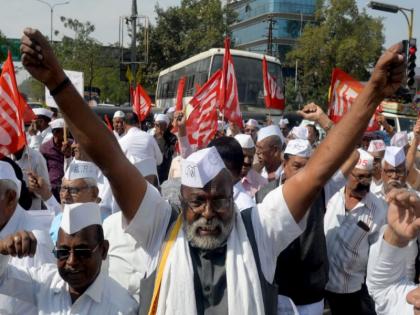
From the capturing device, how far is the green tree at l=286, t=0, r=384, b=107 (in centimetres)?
3734

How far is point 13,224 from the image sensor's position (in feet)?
11.2

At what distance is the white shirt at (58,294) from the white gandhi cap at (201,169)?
25.4 inches

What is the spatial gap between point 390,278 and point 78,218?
142 centimetres

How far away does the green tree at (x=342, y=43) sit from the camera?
37.3 meters

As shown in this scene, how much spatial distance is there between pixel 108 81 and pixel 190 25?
776 centimetres

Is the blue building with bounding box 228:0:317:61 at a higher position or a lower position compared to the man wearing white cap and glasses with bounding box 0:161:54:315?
higher

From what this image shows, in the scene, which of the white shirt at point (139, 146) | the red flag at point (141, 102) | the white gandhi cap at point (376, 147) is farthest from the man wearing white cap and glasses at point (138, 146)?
the red flag at point (141, 102)

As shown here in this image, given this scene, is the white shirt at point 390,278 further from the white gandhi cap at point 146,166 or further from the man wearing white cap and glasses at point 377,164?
the man wearing white cap and glasses at point 377,164

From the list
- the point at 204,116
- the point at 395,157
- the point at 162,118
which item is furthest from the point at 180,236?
the point at 162,118

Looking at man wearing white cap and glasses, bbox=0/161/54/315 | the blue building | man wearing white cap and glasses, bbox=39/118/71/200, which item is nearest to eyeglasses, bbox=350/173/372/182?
man wearing white cap and glasses, bbox=0/161/54/315

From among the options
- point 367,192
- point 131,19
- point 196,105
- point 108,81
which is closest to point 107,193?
point 367,192

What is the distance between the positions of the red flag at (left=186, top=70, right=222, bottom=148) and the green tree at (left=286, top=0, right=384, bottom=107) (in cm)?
2989

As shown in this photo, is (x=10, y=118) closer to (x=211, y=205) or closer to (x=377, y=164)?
(x=211, y=205)

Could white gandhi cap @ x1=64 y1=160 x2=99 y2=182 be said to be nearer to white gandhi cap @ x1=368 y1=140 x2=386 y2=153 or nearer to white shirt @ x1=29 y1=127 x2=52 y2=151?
white gandhi cap @ x1=368 y1=140 x2=386 y2=153
